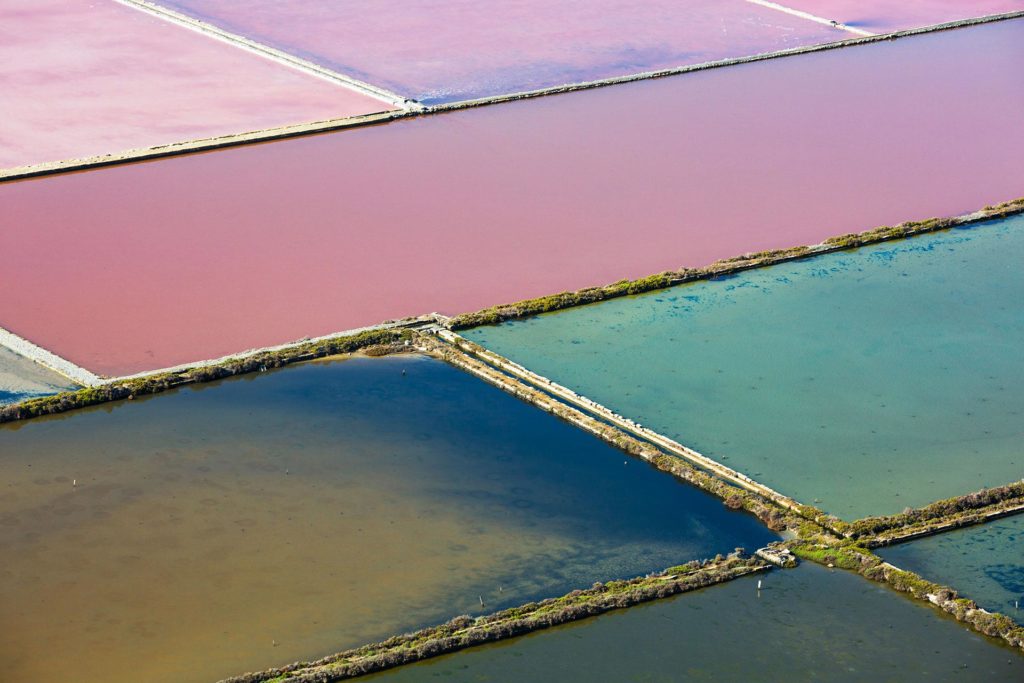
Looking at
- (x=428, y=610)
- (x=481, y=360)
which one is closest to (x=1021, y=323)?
(x=481, y=360)

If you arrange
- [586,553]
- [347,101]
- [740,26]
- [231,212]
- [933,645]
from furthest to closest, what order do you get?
[740,26] < [347,101] < [231,212] < [586,553] < [933,645]

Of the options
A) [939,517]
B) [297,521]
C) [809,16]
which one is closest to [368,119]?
[809,16]

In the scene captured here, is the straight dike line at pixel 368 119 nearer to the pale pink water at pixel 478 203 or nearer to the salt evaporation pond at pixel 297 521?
the pale pink water at pixel 478 203

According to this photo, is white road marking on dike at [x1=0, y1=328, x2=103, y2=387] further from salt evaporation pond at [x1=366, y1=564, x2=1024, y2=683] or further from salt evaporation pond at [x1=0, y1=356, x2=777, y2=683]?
salt evaporation pond at [x1=366, y1=564, x2=1024, y2=683]

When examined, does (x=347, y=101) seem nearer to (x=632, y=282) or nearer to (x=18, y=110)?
(x=18, y=110)

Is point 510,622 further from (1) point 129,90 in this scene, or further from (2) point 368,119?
(1) point 129,90

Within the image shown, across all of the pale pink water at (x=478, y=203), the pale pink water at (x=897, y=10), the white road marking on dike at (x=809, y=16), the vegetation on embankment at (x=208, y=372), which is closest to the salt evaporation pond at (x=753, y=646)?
the vegetation on embankment at (x=208, y=372)
